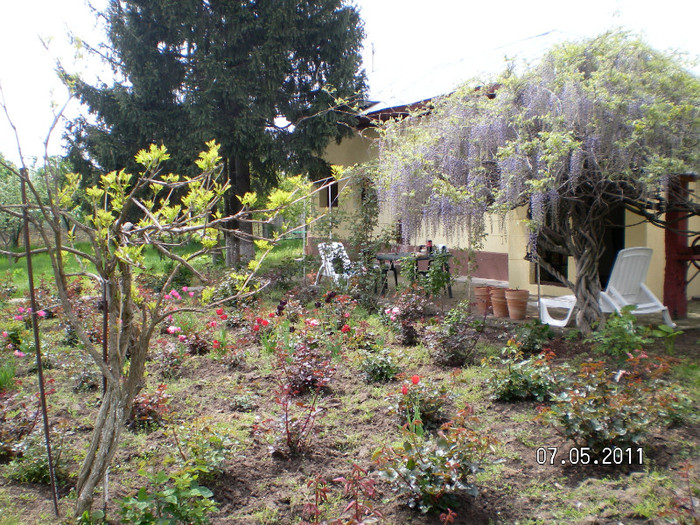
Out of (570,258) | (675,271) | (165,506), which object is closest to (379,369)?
(165,506)

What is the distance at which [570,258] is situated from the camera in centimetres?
764

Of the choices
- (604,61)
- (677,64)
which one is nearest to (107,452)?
A: (604,61)

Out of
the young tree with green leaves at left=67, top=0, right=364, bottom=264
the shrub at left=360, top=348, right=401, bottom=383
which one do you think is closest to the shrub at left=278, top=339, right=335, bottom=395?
the shrub at left=360, top=348, right=401, bottom=383

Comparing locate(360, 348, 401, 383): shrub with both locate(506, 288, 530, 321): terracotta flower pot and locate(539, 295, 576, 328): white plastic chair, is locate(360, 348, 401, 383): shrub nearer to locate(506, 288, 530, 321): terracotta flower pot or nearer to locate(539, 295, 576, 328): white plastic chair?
locate(539, 295, 576, 328): white plastic chair

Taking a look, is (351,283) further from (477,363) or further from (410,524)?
(410,524)

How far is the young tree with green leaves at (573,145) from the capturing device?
170 inches

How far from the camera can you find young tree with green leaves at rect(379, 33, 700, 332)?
4.32m

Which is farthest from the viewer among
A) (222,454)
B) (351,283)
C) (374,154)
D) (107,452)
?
(374,154)

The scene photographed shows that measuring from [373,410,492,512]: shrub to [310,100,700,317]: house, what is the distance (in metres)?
2.90

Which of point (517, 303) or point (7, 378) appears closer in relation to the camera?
point (7, 378)

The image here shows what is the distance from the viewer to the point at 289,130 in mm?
9938

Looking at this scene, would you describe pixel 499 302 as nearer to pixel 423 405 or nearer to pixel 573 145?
pixel 573 145

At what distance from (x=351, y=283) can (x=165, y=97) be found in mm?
5532

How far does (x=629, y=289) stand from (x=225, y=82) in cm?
700
